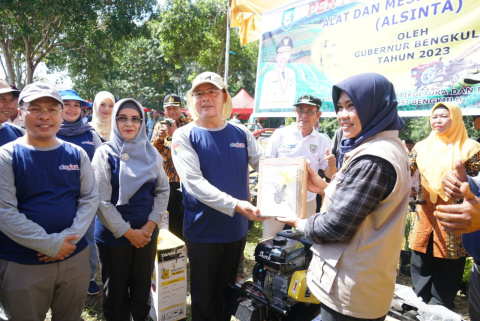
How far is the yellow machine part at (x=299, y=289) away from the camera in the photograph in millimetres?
2301

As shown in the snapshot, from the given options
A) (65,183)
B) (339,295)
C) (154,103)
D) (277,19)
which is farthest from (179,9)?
(154,103)

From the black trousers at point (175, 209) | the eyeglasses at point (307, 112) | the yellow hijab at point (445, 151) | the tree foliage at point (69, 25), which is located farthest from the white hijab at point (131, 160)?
the tree foliage at point (69, 25)

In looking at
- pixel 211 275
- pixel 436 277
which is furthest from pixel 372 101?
pixel 436 277

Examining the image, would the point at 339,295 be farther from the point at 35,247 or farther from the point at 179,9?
the point at 179,9

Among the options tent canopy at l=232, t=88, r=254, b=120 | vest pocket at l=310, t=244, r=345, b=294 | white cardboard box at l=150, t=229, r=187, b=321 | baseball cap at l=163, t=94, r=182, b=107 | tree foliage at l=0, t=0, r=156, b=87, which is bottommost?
white cardboard box at l=150, t=229, r=187, b=321

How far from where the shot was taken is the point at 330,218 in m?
1.55

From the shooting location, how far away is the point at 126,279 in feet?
8.33

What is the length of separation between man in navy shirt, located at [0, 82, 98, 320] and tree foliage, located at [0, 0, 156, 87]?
10.2 metres

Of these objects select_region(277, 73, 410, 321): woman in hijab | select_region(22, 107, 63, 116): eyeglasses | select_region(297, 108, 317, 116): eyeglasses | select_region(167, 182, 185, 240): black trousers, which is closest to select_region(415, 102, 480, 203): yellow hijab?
select_region(297, 108, 317, 116): eyeglasses

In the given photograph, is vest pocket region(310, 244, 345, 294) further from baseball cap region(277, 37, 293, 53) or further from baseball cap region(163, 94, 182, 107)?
baseball cap region(277, 37, 293, 53)

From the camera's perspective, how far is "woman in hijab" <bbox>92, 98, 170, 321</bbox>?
2422mm

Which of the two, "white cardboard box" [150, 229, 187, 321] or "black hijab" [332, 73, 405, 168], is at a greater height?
"black hijab" [332, 73, 405, 168]

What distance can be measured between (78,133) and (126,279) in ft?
5.53

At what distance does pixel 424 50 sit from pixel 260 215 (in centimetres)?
282
